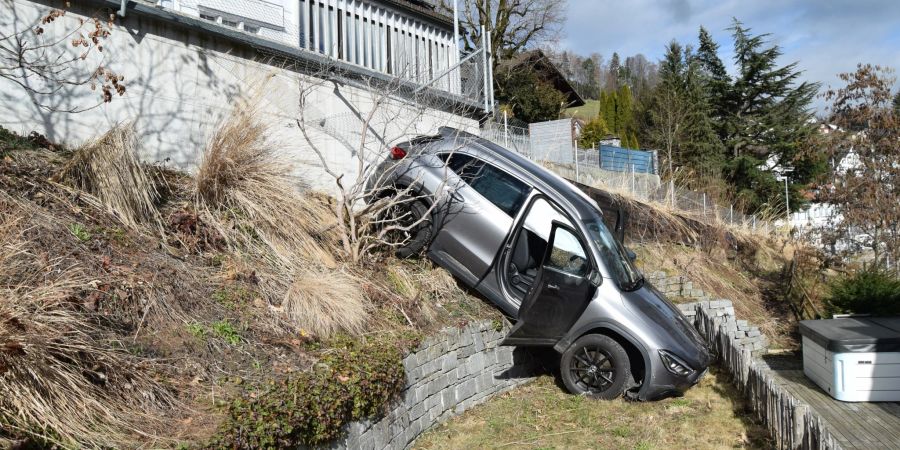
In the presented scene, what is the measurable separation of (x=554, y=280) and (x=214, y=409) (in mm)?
4321

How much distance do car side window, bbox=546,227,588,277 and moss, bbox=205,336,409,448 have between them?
2.63 metres

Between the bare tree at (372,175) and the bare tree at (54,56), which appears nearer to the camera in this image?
the bare tree at (54,56)

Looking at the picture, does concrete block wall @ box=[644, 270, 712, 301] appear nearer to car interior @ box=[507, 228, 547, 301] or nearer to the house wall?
car interior @ box=[507, 228, 547, 301]

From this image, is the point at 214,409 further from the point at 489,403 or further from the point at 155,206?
the point at 489,403

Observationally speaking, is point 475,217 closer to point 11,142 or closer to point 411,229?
point 411,229

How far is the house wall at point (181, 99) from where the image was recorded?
7.42 meters

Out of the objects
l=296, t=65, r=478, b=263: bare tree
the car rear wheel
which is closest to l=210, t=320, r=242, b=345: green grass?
l=296, t=65, r=478, b=263: bare tree

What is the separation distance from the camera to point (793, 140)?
32531 millimetres

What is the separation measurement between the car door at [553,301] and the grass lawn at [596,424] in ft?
2.35

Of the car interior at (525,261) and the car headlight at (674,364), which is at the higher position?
the car interior at (525,261)

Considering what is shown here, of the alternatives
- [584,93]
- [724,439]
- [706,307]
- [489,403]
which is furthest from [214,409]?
[584,93]

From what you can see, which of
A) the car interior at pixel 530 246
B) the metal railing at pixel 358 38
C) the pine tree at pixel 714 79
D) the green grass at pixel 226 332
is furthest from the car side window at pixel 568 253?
the pine tree at pixel 714 79

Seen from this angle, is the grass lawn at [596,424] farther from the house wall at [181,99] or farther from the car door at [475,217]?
the house wall at [181,99]

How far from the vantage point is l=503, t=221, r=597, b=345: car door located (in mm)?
7855
